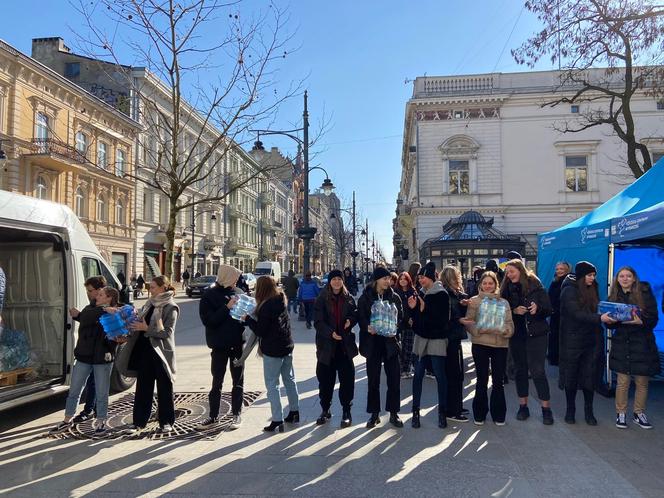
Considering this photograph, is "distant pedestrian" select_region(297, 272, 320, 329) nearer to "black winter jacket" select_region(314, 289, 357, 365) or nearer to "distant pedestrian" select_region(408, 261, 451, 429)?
"black winter jacket" select_region(314, 289, 357, 365)

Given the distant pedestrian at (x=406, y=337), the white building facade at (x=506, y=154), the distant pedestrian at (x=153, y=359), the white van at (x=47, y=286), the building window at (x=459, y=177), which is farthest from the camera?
the building window at (x=459, y=177)

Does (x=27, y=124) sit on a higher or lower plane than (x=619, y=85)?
lower

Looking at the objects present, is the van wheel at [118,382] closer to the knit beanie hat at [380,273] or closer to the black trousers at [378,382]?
the black trousers at [378,382]

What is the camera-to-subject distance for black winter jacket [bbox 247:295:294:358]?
5352mm

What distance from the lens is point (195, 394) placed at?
274 inches

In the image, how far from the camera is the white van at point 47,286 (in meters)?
6.09

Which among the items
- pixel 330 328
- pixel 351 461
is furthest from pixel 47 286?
pixel 351 461

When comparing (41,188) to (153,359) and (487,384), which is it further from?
(487,384)

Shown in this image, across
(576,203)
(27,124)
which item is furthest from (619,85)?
(27,124)

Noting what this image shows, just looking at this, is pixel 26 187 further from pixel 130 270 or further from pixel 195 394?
pixel 195 394

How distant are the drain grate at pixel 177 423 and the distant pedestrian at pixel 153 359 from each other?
147 mm

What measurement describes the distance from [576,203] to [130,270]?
3108 cm

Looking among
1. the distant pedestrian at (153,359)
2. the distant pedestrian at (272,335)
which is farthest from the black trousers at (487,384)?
the distant pedestrian at (153,359)

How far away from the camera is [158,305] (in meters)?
5.28
